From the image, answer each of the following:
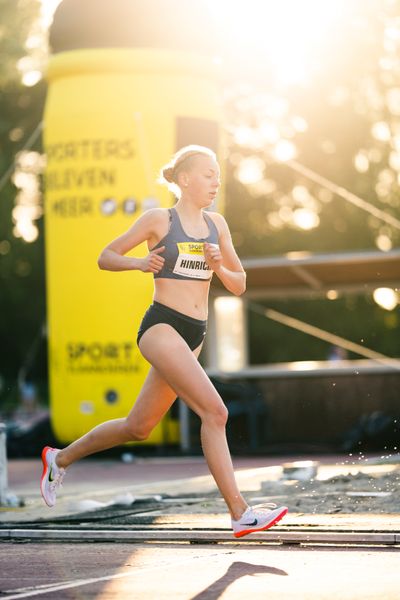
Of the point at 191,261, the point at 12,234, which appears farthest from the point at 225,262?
the point at 12,234

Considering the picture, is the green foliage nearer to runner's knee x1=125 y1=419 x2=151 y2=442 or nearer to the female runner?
the female runner

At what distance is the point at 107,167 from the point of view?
19.7 metres

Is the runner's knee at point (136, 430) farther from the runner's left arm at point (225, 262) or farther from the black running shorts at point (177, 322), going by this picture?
the runner's left arm at point (225, 262)

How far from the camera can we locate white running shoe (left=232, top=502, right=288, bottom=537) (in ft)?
25.9

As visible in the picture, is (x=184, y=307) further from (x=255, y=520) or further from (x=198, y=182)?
(x=255, y=520)

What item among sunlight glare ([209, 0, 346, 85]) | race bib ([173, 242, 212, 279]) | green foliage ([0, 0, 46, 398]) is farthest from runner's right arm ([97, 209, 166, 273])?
sunlight glare ([209, 0, 346, 85])

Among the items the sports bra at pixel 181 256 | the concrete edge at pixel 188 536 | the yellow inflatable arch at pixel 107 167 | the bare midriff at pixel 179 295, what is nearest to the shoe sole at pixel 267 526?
the concrete edge at pixel 188 536

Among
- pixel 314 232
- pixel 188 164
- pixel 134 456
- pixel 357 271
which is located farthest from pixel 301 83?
pixel 188 164

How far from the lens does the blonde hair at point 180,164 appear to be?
8.38 m

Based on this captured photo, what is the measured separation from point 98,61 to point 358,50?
18063 mm

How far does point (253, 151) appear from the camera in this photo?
38719 mm

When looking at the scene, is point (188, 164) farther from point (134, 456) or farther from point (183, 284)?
point (134, 456)

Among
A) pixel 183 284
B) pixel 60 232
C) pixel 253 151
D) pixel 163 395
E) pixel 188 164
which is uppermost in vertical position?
pixel 253 151

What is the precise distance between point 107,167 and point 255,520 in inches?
480
